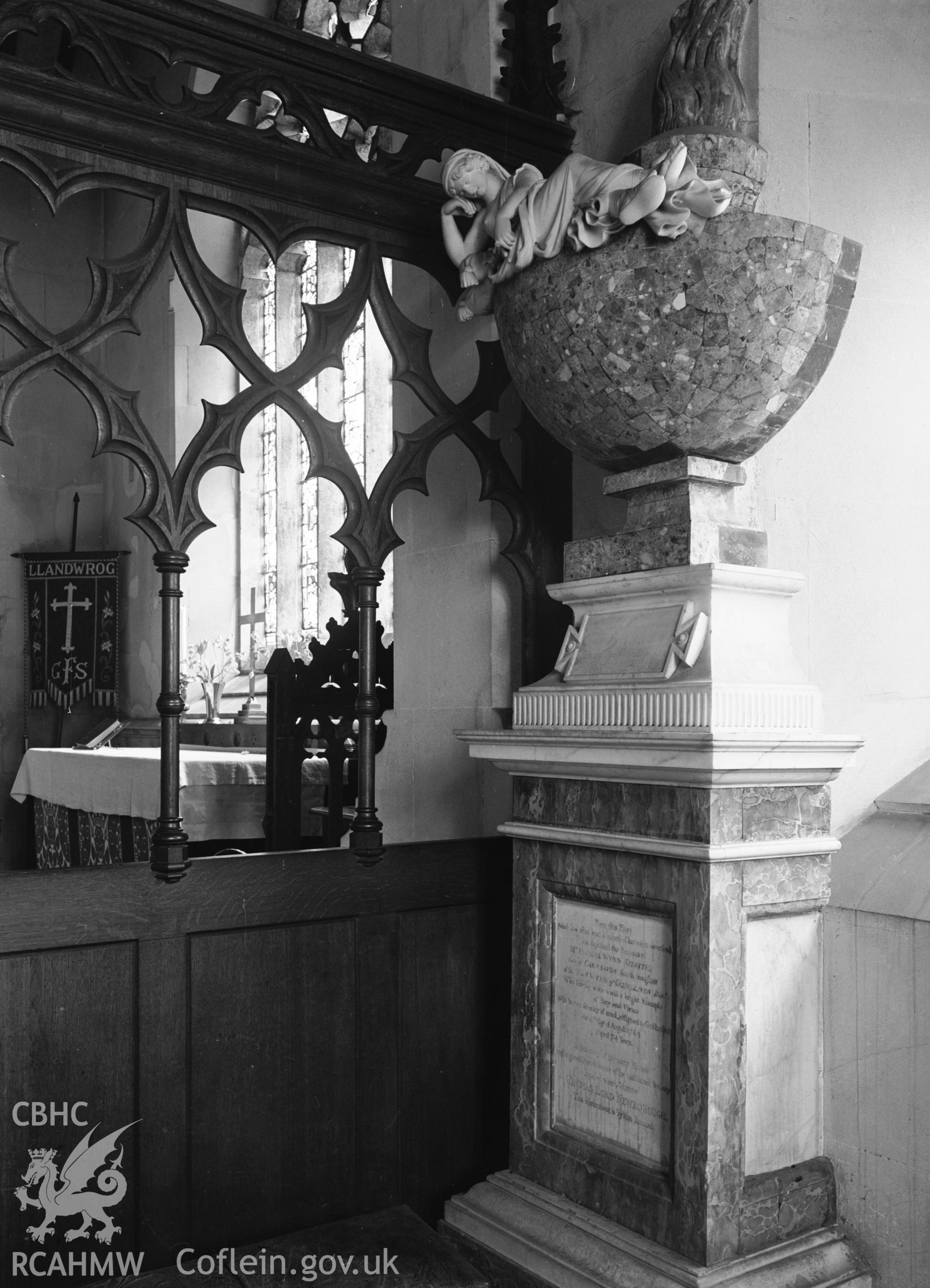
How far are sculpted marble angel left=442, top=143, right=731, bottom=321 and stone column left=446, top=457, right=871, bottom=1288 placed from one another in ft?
1.55

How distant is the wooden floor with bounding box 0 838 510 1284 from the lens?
8.11ft

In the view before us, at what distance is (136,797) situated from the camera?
4.89m

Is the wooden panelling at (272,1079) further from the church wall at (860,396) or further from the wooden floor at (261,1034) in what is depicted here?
the church wall at (860,396)

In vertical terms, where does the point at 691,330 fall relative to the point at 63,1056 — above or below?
above

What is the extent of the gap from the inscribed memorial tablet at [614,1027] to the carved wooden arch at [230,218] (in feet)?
1.85

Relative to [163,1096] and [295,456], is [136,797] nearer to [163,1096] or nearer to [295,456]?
[163,1096]

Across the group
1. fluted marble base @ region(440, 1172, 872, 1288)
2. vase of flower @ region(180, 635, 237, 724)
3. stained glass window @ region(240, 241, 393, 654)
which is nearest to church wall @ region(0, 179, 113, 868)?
vase of flower @ region(180, 635, 237, 724)

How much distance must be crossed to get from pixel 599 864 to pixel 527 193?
4.43 feet

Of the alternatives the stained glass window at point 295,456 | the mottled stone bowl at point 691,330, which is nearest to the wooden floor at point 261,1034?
the mottled stone bowl at point 691,330

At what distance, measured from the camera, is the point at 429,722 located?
131 inches

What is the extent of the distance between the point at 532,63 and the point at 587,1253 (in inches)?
112

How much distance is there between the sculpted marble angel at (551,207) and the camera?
2.13m

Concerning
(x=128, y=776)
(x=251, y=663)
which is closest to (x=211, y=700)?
(x=251, y=663)

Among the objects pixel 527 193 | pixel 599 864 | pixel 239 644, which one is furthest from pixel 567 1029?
pixel 239 644
